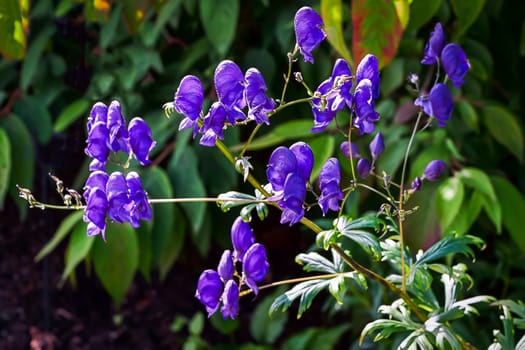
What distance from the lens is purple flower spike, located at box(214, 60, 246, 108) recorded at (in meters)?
0.89

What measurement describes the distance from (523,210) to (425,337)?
0.77 m

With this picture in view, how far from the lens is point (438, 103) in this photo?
1.03 meters

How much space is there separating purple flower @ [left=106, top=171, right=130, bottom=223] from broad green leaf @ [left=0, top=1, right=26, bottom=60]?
19cm

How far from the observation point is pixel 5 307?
8.78ft

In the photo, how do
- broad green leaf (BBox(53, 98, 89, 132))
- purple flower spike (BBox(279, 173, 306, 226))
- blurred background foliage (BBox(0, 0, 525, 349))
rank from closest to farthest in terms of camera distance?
purple flower spike (BBox(279, 173, 306, 226)), blurred background foliage (BBox(0, 0, 525, 349)), broad green leaf (BBox(53, 98, 89, 132))

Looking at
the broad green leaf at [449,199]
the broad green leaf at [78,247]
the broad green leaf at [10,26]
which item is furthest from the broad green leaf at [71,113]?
the broad green leaf at [10,26]

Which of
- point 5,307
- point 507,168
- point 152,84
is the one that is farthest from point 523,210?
point 5,307

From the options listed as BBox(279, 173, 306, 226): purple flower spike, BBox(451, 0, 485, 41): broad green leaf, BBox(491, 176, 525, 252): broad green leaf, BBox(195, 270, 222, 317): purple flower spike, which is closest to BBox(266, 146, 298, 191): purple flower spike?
BBox(279, 173, 306, 226): purple flower spike

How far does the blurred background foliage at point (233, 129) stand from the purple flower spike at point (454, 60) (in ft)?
1.79

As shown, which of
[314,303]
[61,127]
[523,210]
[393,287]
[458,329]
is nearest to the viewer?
[393,287]

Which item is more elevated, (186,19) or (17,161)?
(186,19)

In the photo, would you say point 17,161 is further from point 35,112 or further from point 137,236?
point 137,236

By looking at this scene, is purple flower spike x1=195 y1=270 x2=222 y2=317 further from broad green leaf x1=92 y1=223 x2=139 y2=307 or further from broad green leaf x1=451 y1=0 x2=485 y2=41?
broad green leaf x1=92 y1=223 x2=139 y2=307

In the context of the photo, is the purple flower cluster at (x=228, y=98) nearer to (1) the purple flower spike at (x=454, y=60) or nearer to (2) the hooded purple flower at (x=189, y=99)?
(2) the hooded purple flower at (x=189, y=99)
